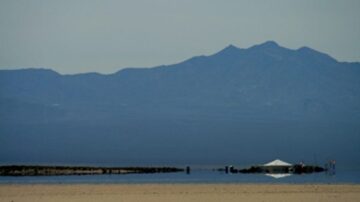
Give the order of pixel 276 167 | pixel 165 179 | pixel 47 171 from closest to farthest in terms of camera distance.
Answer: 1. pixel 165 179
2. pixel 47 171
3. pixel 276 167

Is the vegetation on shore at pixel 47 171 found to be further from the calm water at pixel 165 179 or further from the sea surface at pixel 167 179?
the calm water at pixel 165 179

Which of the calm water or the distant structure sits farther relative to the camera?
the distant structure

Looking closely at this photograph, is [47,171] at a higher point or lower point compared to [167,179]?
higher

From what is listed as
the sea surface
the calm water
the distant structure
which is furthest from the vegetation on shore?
the distant structure

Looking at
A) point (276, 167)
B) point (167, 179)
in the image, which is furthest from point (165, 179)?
point (276, 167)


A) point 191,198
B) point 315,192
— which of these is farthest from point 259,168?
point 191,198

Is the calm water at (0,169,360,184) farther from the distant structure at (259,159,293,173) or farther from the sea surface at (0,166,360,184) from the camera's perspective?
the distant structure at (259,159,293,173)

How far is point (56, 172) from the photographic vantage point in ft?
230

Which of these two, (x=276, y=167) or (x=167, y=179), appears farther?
(x=276, y=167)

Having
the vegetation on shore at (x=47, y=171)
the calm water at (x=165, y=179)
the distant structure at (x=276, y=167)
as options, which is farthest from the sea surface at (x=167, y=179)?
the distant structure at (x=276, y=167)

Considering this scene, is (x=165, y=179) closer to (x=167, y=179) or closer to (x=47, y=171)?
(x=167, y=179)

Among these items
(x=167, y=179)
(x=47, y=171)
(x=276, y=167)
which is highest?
(x=276, y=167)

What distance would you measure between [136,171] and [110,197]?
46284 mm

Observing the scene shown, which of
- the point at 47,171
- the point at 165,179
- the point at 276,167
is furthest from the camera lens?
the point at 276,167
